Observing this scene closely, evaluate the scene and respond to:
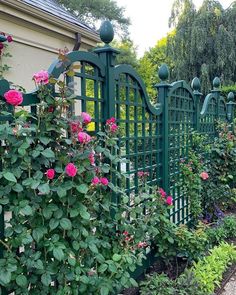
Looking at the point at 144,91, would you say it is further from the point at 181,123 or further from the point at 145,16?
the point at 145,16

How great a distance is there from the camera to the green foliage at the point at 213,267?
8.69 feet

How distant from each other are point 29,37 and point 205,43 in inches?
368

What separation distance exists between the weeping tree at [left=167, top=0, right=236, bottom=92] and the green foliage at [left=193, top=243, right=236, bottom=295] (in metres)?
10.2

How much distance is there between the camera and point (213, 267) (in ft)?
9.46

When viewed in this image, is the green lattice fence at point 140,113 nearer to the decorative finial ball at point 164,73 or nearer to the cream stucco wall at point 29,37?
the decorative finial ball at point 164,73

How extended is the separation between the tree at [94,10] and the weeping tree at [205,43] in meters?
3.87

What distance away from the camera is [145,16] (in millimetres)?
18750

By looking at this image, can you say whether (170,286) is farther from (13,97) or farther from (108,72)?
(13,97)

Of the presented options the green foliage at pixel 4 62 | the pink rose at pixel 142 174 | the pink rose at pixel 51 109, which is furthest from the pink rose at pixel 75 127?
the green foliage at pixel 4 62

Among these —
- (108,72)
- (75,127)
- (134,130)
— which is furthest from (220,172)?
(75,127)

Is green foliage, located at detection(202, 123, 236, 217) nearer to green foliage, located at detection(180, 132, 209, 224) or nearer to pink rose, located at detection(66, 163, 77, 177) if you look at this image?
green foliage, located at detection(180, 132, 209, 224)

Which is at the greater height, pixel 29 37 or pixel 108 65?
pixel 29 37

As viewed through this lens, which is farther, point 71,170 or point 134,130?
point 134,130

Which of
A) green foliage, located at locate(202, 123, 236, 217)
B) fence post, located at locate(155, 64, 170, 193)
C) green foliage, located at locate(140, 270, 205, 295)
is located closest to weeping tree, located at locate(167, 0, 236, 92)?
green foliage, located at locate(202, 123, 236, 217)
